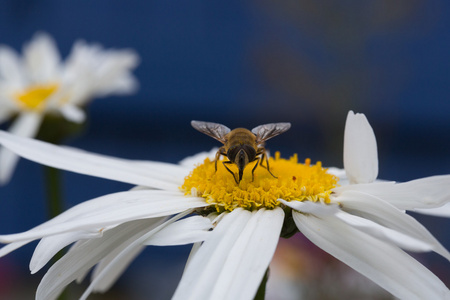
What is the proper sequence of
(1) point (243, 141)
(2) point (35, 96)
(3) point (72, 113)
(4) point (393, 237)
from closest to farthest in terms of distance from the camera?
1. (4) point (393, 237)
2. (1) point (243, 141)
3. (3) point (72, 113)
4. (2) point (35, 96)

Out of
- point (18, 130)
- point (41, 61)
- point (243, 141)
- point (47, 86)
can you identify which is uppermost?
point (41, 61)

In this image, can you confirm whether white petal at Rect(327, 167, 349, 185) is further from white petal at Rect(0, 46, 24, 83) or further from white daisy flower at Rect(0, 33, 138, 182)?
white petal at Rect(0, 46, 24, 83)

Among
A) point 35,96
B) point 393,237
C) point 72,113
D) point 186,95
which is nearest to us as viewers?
point 393,237

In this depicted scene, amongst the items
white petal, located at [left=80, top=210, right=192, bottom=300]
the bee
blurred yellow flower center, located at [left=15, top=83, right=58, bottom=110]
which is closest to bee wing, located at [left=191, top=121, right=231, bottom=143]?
the bee

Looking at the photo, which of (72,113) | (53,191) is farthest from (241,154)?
(72,113)

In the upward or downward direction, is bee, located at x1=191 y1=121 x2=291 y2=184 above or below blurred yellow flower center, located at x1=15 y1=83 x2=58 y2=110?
below

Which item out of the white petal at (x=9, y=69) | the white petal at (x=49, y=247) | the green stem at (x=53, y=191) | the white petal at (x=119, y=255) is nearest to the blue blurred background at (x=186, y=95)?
the white petal at (x=9, y=69)

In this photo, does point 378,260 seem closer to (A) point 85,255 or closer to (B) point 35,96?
(A) point 85,255
